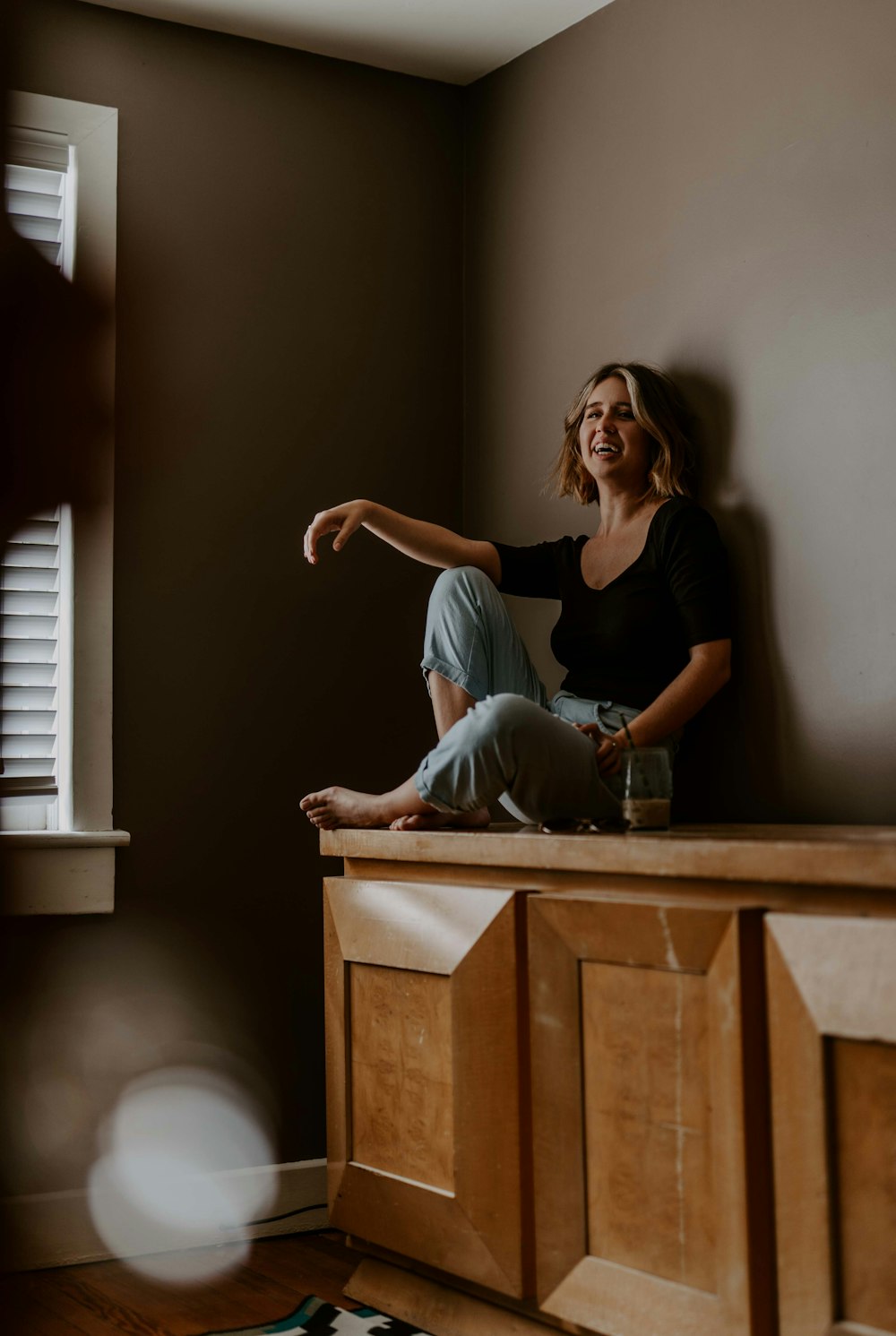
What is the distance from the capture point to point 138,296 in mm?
2195

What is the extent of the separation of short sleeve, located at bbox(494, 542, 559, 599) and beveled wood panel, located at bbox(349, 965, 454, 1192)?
73 cm

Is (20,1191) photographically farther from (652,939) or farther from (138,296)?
(138,296)

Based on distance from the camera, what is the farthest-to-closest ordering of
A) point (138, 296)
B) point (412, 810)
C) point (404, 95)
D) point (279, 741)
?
point (404, 95), point (279, 741), point (138, 296), point (412, 810)

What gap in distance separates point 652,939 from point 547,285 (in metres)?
1.49

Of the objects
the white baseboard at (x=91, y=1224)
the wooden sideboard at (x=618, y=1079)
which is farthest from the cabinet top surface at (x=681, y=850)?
the white baseboard at (x=91, y=1224)

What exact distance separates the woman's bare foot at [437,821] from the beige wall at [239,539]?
1.86ft

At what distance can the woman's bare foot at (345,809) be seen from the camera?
1863mm

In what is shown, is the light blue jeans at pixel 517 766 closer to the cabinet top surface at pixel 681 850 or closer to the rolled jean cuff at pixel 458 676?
the cabinet top surface at pixel 681 850

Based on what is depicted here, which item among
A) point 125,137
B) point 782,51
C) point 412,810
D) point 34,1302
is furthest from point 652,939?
point 125,137

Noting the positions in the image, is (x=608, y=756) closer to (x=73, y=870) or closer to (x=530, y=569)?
(x=530, y=569)

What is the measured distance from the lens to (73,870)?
209 cm

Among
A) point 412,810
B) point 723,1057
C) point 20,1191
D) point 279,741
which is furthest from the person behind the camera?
point 279,741

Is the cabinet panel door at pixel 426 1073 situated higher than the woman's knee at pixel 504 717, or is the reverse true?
the woman's knee at pixel 504 717

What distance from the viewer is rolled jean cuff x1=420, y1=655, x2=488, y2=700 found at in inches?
76.0
